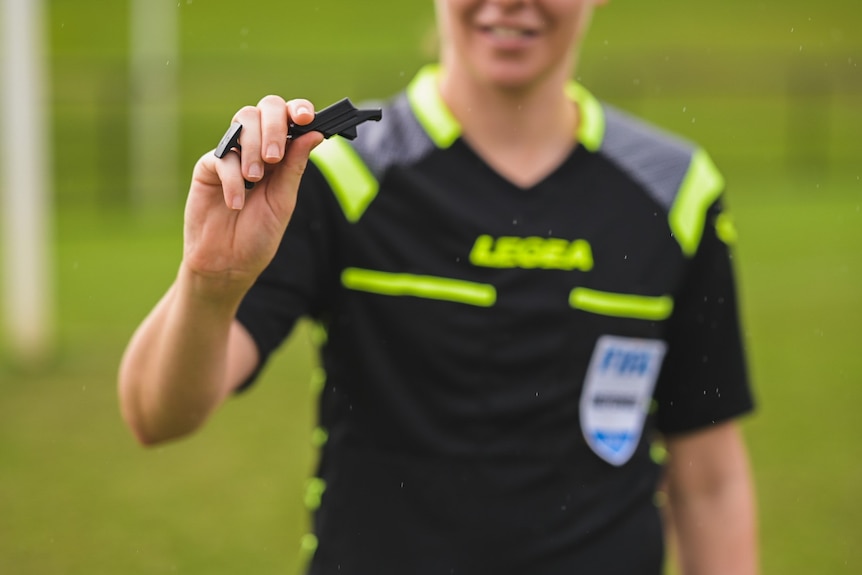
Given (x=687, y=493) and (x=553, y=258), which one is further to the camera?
(x=687, y=493)

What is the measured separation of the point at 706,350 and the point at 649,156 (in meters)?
0.40

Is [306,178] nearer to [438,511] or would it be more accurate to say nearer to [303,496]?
[438,511]

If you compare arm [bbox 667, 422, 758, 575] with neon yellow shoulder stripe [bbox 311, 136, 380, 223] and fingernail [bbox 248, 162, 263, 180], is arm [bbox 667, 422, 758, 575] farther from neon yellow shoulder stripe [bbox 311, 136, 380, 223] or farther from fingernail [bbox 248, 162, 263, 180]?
fingernail [bbox 248, 162, 263, 180]

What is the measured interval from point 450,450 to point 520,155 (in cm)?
59

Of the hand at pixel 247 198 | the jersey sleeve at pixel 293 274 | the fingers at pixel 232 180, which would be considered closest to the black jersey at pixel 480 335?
the jersey sleeve at pixel 293 274

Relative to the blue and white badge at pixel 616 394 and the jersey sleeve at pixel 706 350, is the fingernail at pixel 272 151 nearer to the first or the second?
the blue and white badge at pixel 616 394

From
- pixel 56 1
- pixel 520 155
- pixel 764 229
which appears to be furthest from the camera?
pixel 56 1

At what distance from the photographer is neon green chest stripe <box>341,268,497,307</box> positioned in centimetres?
244

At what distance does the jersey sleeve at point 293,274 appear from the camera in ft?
7.68

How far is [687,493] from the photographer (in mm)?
2719

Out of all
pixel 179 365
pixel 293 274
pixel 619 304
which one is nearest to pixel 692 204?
pixel 619 304

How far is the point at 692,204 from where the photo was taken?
261 cm

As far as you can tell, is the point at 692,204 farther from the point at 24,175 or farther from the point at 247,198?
the point at 24,175

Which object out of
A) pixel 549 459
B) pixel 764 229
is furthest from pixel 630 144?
pixel 764 229
